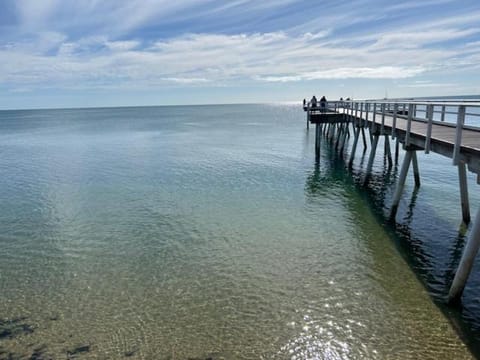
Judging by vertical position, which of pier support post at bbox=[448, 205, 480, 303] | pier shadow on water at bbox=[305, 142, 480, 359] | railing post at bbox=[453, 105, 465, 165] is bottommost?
pier shadow on water at bbox=[305, 142, 480, 359]

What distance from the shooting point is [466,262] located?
779 cm

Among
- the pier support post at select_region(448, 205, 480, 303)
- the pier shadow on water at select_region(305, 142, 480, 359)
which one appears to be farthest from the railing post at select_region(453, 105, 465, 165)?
the pier shadow on water at select_region(305, 142, 480, 359)

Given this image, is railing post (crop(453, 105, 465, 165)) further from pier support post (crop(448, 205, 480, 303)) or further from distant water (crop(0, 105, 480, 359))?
distant water (crop(0, 105, 480, 359))

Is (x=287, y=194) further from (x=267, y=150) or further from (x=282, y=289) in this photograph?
(x=267, y=150)

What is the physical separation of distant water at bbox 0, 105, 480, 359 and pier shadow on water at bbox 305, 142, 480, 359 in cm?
5

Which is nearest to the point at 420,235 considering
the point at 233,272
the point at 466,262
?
the point at 466,262

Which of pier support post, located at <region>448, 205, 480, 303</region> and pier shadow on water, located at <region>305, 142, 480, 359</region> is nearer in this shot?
pier support post, located at <region>448, 205, 480, 303</region>

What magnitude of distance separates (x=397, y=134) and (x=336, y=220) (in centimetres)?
413

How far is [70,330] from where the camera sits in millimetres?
7797

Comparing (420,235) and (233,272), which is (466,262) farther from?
(233,272)

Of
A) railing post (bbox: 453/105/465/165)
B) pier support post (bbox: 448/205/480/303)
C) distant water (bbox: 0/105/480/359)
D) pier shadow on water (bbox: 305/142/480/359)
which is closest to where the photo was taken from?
distant water (bbox: 0/105/480/359)

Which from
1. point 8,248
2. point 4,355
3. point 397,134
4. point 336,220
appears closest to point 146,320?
point 4,355

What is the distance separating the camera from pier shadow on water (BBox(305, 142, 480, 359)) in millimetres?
7973

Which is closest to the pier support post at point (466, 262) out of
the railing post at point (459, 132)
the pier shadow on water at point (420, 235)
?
the pier shadow on water at point (420, 235)
